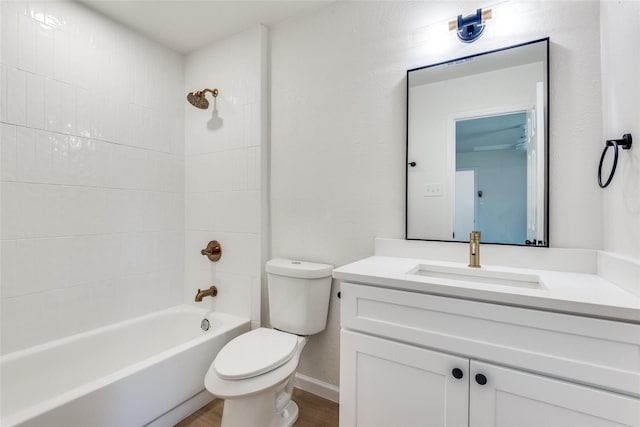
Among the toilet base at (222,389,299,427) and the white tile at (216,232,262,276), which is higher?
the white tile at (216,232,262,276)

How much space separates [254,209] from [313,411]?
4.04ft

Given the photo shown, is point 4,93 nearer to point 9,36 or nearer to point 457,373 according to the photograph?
point 9,36

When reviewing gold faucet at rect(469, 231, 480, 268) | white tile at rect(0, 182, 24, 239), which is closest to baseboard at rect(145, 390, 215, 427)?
white tile at rect(0, 182, 24, 239)

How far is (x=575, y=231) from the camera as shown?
122cm

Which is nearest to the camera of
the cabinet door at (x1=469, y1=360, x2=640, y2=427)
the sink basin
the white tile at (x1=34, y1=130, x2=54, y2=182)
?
the cabinet door at (x1=469, y1=360, x2=640, y2=427)

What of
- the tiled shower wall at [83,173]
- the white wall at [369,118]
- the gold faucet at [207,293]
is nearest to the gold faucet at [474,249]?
the white wall at [369,118]

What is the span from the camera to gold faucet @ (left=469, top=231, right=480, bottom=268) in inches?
50.0

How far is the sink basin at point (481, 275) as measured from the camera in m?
1.17

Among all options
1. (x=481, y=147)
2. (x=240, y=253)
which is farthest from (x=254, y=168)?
(x=481, y=147)

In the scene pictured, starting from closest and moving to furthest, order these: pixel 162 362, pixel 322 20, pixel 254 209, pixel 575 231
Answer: pixel 575 231 < pixel 162 362 < pixel 322 20 < pixel 254 209

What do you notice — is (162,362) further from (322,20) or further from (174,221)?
(322,20)

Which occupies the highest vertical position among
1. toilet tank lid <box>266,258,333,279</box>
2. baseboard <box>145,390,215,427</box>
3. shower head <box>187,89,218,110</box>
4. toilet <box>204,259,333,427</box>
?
shower head <box>187,89,218,110</box>

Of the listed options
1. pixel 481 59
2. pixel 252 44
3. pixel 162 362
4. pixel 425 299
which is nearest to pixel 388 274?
pixel 425 299

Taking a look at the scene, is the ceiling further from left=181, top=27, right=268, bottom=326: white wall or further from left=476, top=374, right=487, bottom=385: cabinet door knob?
left=476, top=374, right=487, bottom=385: cabinet door knob
